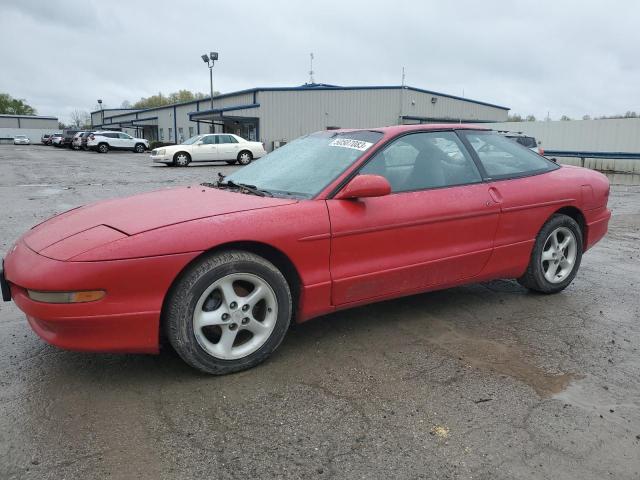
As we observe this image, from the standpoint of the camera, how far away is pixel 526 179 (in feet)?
13.4

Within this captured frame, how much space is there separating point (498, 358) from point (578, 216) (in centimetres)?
196

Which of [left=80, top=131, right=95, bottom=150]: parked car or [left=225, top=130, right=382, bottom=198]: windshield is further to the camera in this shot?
[left=80, top=131, right=95, bottom=150]: parked car

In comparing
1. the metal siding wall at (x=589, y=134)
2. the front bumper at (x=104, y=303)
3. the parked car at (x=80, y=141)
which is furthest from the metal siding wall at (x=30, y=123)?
the front bumper at (x=104, y=303)

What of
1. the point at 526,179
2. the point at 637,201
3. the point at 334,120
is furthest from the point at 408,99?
the point at 526,179

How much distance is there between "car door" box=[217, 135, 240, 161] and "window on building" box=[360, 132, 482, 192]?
20470 mm

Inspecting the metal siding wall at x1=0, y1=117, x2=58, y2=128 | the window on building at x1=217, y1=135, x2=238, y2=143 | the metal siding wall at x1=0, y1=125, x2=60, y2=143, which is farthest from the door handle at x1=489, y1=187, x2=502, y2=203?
the metal siding wall at x1=0, y1=117, x2=58, y2=128

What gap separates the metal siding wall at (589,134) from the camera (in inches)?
861

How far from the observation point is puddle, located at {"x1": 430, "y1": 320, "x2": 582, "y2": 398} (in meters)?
2.84

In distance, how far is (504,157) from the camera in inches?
163

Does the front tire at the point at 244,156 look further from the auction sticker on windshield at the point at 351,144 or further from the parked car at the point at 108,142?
the auction sticker on windshield at the point at 351,144

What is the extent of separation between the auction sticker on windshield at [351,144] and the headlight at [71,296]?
74.6 inches

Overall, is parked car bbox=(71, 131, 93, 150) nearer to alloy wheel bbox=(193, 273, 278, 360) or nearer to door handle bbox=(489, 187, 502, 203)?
door handle bbox=(489, 187, 502, 203)

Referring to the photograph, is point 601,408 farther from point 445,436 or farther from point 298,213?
point 298,213

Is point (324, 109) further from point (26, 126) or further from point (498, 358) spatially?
point (26, 126)
